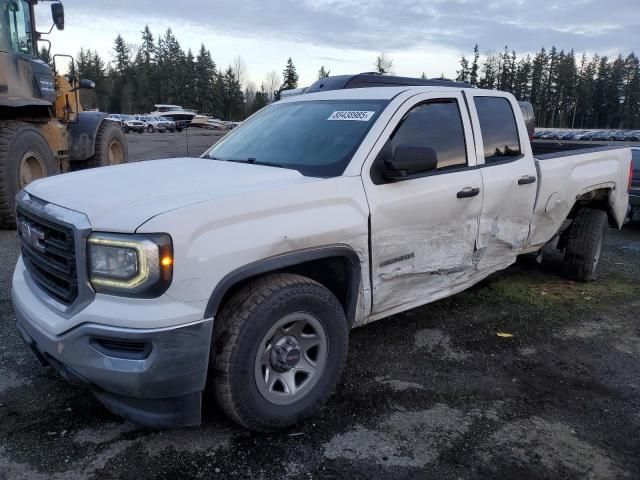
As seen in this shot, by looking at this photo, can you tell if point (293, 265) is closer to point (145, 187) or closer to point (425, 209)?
point (145, 187)

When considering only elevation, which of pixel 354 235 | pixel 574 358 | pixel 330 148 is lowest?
Result: pixel 574 358

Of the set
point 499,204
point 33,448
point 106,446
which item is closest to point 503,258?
point 499,204

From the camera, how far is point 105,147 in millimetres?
10594

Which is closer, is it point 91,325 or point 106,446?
point 91,325

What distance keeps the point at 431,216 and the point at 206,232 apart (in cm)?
174

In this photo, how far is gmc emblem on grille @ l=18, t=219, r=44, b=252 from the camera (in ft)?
9.31

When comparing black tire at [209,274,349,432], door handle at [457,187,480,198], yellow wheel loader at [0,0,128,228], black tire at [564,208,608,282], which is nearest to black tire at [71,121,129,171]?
yellow wheel loader at [0,0,128,228]

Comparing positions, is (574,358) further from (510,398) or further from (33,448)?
(33,448)

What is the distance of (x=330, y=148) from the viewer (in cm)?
351

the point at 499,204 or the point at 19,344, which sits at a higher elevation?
the point at 499,204

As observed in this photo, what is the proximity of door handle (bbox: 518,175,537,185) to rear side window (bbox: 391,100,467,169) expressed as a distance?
28.3 inches

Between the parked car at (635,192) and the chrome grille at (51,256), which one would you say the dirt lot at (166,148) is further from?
the chrome grille at (51,256)

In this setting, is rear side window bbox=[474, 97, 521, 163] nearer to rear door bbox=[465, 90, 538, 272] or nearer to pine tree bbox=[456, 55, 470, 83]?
rear door bbox=[465, 90, 538, 272]

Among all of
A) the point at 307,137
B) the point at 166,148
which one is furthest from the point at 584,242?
the point at 166,148
